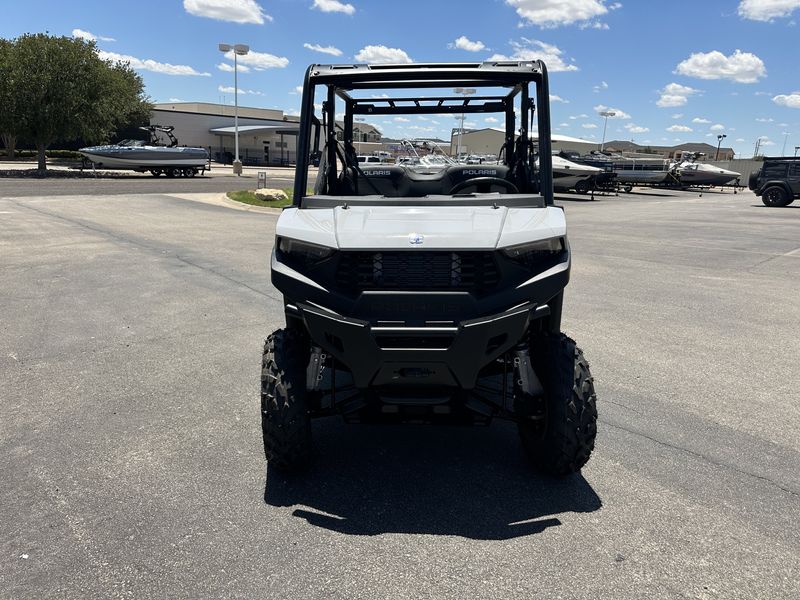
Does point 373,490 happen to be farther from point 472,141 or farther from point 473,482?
point 472,141

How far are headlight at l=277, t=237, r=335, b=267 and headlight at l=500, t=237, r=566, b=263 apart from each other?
870mm

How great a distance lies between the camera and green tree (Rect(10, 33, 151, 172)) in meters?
28.5

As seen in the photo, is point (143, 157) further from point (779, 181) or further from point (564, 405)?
point (564, 405)

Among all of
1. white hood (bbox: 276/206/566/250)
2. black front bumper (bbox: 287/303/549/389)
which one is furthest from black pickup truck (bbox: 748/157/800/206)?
black front bumper (bbox: 287/303/549/389)

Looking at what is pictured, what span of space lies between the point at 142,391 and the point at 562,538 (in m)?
3.23

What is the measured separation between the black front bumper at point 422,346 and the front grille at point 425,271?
208mm

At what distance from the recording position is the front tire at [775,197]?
89.8 feet

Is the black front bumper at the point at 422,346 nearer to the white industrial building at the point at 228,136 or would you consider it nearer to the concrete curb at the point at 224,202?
the concrete curb at the point at 224,202

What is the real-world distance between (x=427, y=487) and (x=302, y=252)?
1440 millimetres

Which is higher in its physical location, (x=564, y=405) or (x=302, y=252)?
(x=302, y=252)

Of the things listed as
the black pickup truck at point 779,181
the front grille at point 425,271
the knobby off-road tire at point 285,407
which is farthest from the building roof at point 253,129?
the front grille at point 425,271

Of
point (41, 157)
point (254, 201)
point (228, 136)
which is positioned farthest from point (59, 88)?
point (228, 136)

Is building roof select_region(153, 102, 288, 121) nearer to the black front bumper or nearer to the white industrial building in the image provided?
the white industrial building

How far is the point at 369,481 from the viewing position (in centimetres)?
334
